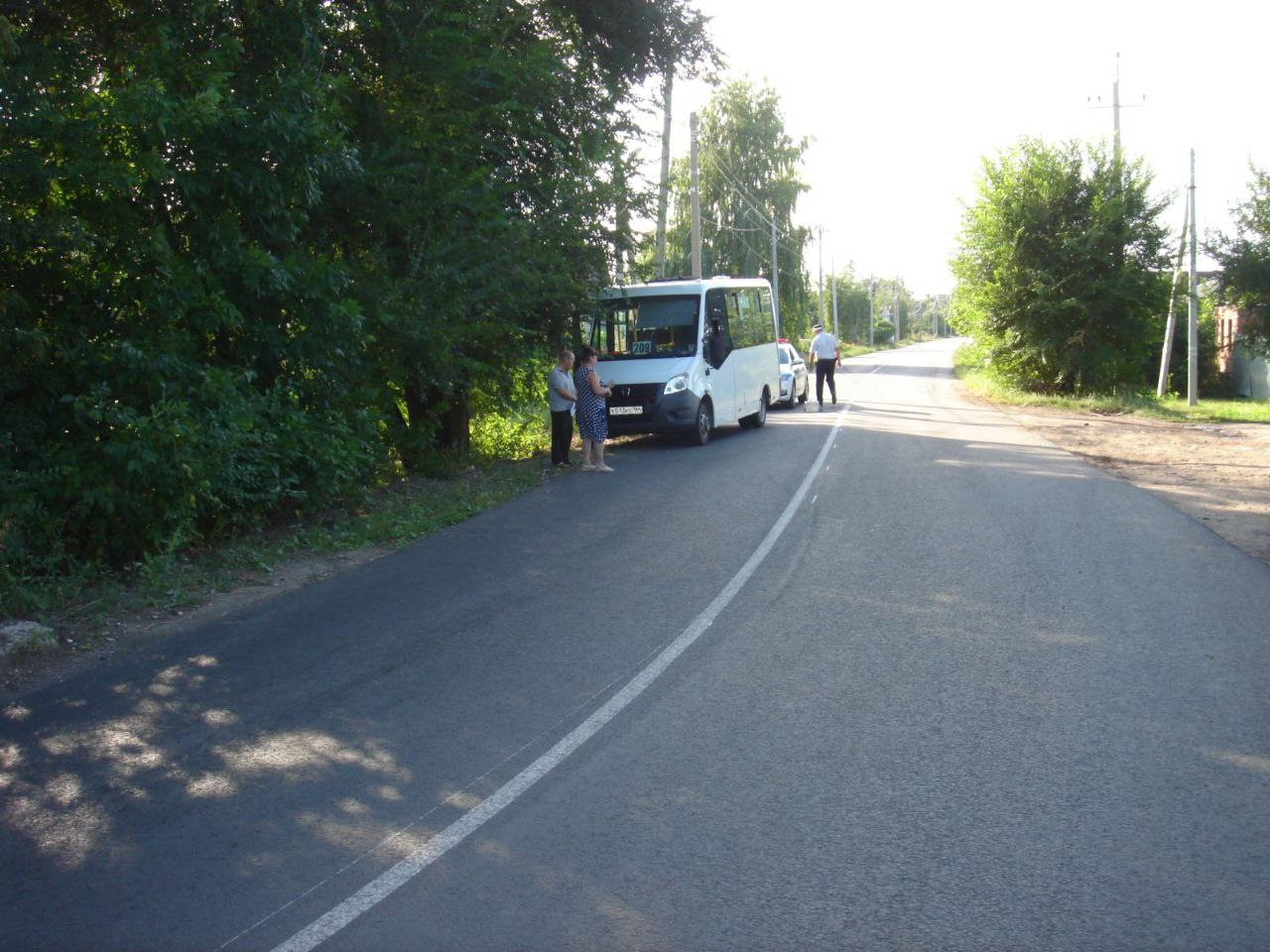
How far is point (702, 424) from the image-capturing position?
19906mm

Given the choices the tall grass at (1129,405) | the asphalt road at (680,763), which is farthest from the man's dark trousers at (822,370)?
the asphalt road at (680,763)

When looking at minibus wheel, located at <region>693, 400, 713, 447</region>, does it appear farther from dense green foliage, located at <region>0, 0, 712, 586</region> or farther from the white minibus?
dense green foliage, located at <region>0, 0, 712, 586</region>

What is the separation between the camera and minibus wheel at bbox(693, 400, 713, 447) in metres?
19.6

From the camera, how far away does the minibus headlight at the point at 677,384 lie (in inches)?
754

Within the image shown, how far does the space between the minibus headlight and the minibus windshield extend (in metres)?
0.55

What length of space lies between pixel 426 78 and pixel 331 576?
22.5ft

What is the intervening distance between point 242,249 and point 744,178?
45131 millimetres

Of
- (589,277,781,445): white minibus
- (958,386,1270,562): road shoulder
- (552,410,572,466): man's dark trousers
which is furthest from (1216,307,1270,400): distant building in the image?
(552,410,572,466): man's dark trousers

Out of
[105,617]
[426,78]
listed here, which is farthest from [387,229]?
[105,617]

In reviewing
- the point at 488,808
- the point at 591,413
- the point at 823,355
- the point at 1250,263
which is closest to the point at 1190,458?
the point at 1250,263

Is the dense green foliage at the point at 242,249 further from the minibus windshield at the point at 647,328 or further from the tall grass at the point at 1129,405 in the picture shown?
the tall grass at the point at 1129,405

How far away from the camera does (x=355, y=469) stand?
39.3ft

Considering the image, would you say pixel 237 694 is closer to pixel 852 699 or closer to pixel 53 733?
pixel 53 733

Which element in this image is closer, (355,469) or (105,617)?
(105,617)
